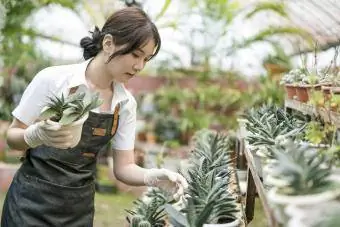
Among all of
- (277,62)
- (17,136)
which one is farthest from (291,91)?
(277,62)

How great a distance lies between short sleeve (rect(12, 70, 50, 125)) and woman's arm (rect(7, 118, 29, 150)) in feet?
0.14

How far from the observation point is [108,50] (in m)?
2.11

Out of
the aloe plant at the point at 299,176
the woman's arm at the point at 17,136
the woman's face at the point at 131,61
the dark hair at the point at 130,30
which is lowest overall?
the woman's arm at the point at 17,136

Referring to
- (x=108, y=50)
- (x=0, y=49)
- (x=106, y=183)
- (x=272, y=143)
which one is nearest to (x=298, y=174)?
(x=272, y=143)

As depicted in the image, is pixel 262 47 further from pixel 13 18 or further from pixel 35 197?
pixel 35 197

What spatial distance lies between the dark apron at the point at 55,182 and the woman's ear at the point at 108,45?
278 millimetres

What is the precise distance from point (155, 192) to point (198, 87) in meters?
4.76

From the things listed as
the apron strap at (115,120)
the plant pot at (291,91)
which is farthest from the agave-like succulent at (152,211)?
the plant pot at (291,91)

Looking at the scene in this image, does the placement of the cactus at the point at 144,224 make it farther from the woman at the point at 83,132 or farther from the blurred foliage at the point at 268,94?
the blurred foliage at the point at 268,94

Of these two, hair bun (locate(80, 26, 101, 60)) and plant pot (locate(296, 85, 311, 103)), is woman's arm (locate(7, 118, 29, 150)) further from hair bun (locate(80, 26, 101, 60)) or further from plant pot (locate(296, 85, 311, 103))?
plant pot (locate(296, 85, 311, 103))

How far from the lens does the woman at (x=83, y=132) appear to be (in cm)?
206

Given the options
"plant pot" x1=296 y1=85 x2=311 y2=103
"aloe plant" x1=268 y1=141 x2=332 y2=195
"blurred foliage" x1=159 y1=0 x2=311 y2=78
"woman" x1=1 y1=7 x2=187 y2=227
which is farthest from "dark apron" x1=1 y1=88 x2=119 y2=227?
"blurred foliage" x1=159 y1=0 x2=311 y2=78

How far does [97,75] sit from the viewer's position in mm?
2215

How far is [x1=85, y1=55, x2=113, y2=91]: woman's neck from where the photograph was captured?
7.22 feet
